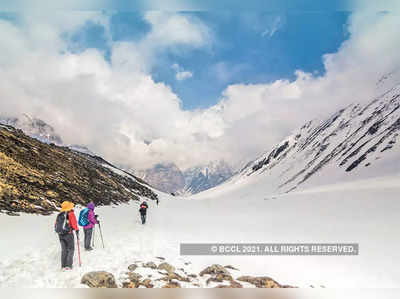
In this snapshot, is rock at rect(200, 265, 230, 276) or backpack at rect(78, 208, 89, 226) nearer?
rock at rect(200, 265, 230, 276)

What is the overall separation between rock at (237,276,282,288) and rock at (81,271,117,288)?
4837 mm

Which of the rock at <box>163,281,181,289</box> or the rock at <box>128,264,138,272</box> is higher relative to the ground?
the rock at <box>128,264,138,272</box>

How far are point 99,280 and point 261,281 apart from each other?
234 inches

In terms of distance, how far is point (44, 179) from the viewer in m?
21.7

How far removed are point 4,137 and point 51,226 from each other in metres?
18.8

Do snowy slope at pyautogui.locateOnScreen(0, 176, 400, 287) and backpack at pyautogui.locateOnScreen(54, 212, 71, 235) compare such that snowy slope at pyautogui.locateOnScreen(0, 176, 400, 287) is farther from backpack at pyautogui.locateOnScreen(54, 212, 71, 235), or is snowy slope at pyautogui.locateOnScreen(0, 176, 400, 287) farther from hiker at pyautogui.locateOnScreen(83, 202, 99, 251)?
backpack at pyautogui.locateOnScreen(54, 212, 71, 235)

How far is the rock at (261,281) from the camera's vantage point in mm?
8680

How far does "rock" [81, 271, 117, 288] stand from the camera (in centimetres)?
720

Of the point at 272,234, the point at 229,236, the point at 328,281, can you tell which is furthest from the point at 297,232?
the point at 328,281

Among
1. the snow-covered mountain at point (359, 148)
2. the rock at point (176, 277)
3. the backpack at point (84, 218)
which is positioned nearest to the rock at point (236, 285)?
the rock at point (176, 277)

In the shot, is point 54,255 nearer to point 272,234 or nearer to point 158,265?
point 158,265

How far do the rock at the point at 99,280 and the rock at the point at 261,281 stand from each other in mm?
4837

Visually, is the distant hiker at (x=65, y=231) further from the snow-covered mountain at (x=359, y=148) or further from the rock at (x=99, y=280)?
the snow-covered mountain at (x=359, y=148)

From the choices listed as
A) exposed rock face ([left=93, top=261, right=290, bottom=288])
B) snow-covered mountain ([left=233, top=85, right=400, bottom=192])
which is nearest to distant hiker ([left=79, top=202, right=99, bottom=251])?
exposed rock face ([left=93, top=261, right=290, bottom=288])
